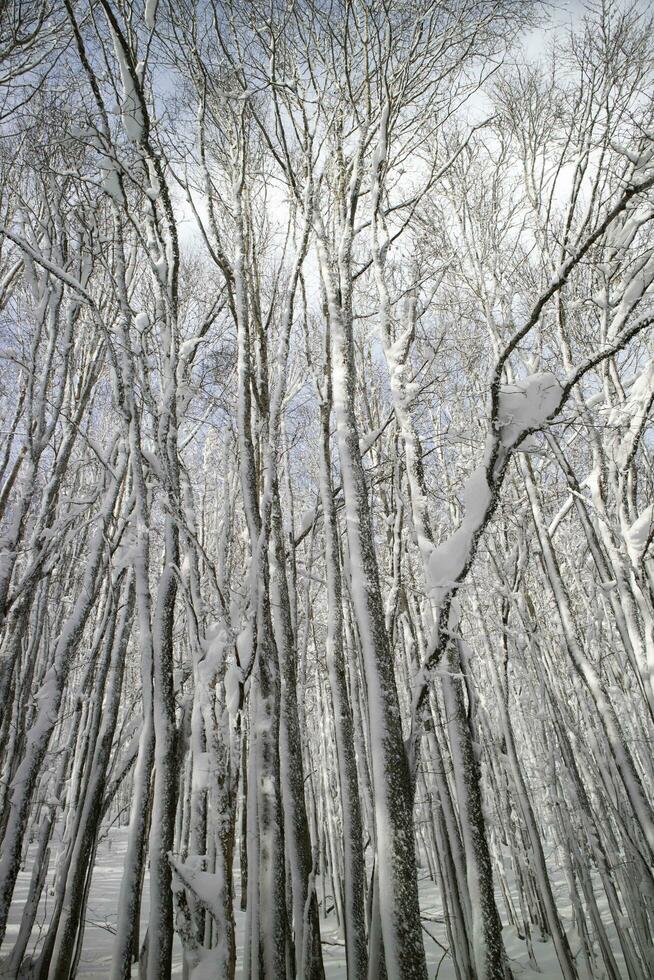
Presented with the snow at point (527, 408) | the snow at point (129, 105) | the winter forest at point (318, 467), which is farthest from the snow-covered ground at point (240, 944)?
the snow at point (129, 105)

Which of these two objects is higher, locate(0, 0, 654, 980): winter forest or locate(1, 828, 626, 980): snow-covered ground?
locate(0, 0, 654, 980): winter forest

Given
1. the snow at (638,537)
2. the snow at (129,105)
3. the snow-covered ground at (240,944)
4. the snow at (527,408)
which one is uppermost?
the snow at (129,105)

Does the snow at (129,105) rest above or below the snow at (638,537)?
above

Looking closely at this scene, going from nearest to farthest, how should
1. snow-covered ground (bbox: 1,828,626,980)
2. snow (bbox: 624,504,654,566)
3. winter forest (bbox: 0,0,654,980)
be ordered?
winter forest (bbox: 0,0,654,980) → snow (bbox: 624,504,654,566) → snow-covered ground (bbox: 1,828,626,980)

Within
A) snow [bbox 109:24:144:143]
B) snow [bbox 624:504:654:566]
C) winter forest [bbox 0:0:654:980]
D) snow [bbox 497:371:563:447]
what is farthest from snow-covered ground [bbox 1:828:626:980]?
snow [bbox 109:24:144:143]

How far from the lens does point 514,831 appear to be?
9.02 m

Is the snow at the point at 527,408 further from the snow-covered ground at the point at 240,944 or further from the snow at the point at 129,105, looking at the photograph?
the snow-covered ground at the point at 240,944

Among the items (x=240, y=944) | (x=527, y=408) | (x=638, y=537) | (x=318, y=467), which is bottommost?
(x=240, y=944)

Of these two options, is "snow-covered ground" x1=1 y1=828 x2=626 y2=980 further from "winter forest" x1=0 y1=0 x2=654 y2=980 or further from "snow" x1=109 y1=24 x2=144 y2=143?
"snow" x1=109 y1=24 x2=144 y2=143

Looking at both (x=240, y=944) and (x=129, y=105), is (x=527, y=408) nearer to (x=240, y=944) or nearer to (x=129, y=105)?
(x=129, y=105)

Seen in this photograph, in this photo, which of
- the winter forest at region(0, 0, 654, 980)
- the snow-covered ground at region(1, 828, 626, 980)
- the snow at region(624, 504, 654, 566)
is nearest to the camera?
the winter forest at region(0, 0, 654, 980)

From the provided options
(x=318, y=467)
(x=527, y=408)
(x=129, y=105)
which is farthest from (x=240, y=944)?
(x=129, y=105)

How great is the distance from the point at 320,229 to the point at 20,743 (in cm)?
736

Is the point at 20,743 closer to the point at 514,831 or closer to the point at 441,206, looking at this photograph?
the point at 514,831
